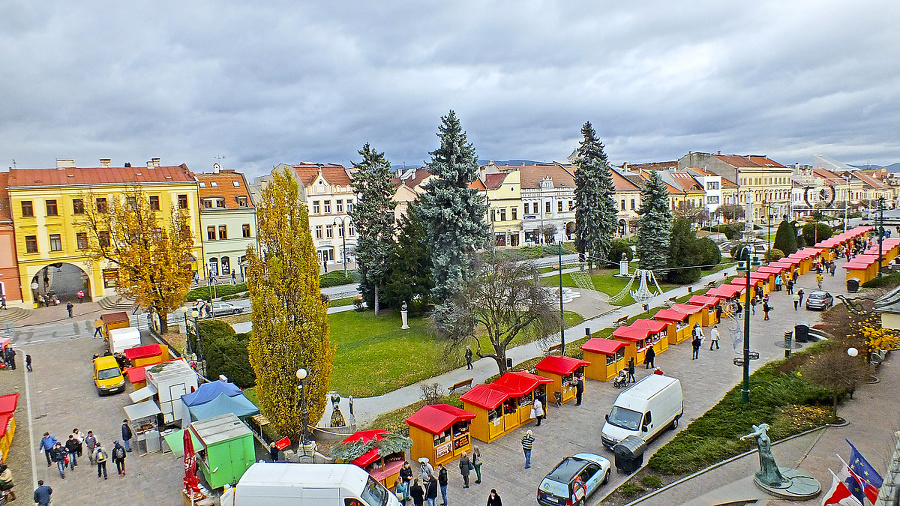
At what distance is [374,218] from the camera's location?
36188 millimetres

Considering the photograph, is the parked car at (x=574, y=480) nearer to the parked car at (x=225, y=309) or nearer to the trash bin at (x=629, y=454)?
the trash bin at (x=629, y=454)

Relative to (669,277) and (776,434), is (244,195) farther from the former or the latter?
(776,434)

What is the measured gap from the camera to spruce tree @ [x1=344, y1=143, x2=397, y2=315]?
36.0 metres

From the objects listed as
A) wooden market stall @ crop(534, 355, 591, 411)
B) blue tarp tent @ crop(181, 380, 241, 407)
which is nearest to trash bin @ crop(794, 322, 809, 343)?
wooden market stall @ crop(534, 355, 591, 411)

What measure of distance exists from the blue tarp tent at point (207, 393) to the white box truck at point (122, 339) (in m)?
10.2

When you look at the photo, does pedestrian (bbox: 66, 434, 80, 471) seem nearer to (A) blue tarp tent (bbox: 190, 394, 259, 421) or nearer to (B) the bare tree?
(A) blue tarp tent (bbox: 190, 394, 259, 421)

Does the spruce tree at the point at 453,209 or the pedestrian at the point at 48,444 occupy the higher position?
the spruce tree at the point at 453,209

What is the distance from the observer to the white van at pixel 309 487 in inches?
475

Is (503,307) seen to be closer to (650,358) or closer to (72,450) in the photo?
(650,358)

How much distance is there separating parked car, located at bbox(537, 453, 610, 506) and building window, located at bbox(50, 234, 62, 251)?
42.6 meters

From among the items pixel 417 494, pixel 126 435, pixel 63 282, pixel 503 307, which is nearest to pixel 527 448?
pixel 417 494

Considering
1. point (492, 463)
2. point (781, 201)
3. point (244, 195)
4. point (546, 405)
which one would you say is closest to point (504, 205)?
point (244, 195)

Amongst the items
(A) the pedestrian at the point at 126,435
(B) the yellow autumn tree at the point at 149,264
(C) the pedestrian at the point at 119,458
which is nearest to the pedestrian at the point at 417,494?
(C) the pedestrian at the point at 119,458

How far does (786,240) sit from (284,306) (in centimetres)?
5340
